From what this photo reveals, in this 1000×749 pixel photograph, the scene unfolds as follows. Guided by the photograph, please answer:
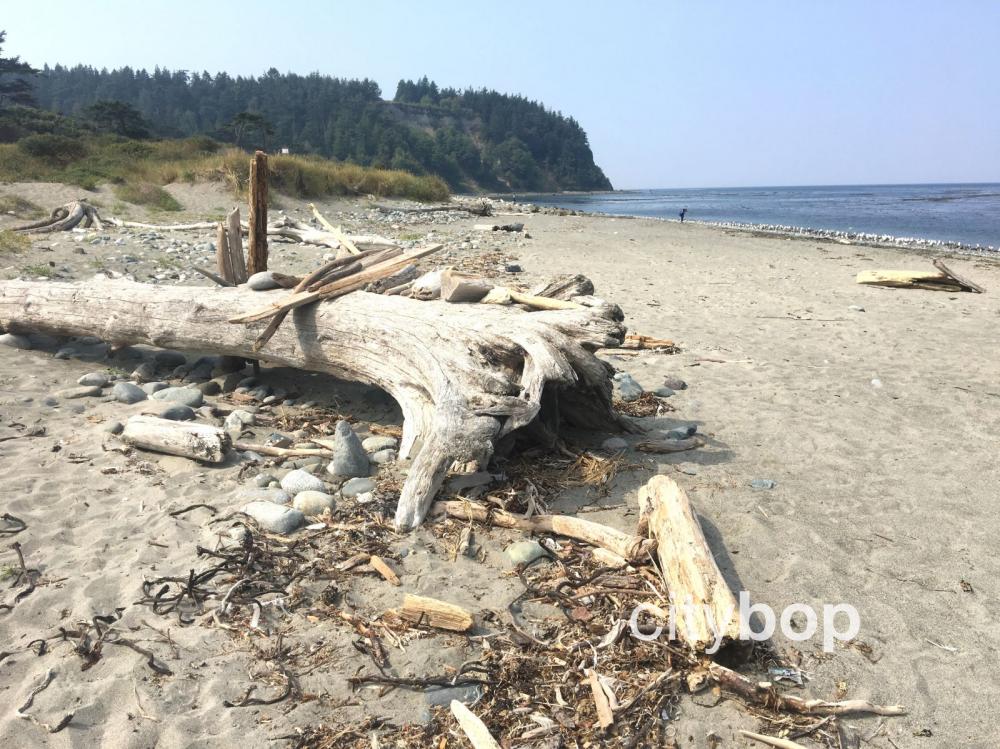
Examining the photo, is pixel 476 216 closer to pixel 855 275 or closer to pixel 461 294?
pixel 855 275

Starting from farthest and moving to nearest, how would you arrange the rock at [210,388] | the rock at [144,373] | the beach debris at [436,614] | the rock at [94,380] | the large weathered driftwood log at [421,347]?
the rock at [144,373] → the rock at [210,388] → the rock at [94,380] → the large weathered driftwood log at [421,347] → the beach debris at [436,614]

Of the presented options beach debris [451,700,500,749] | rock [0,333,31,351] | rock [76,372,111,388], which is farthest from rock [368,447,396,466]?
rock [0,333,31,351]

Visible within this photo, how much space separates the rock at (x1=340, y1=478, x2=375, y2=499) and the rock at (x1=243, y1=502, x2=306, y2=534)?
360 millimetres

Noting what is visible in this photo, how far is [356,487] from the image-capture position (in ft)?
13.4

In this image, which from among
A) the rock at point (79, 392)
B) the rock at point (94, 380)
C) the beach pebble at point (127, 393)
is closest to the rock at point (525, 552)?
the beach pebble at point (127, 393)

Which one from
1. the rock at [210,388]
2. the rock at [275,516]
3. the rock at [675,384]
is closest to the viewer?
the rock at [275,516]

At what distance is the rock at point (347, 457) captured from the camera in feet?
14.0

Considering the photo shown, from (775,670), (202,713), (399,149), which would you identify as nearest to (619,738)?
(775,670)

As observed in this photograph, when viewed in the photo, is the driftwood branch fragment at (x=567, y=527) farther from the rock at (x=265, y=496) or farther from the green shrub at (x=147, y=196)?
the green shrub at (x=147, y=196)

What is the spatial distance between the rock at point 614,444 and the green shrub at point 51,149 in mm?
26862

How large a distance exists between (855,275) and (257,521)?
1353 centimetres

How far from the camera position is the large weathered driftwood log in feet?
13.0

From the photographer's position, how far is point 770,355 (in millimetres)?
7488

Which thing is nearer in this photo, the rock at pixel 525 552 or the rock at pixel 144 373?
the rock at pixel 525 552
